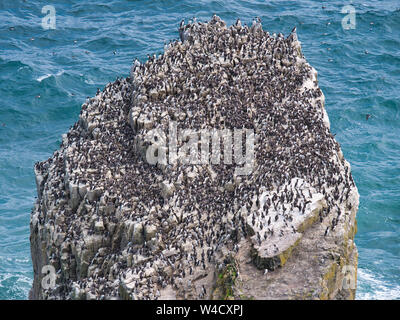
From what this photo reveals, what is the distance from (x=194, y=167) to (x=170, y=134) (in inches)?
138

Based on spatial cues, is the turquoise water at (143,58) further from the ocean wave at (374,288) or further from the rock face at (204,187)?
the rock face at (204,187)

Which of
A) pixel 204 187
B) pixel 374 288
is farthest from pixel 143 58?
pixel 204 187

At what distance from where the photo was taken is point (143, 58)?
9031 cm

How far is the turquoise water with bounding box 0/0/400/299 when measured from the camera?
64188mm

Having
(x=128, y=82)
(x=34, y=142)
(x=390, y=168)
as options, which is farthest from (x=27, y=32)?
(x=390, y=168)

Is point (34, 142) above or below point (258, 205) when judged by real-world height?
below

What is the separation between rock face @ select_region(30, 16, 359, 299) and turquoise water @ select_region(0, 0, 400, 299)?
60.1 ft

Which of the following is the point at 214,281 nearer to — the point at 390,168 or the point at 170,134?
the point at 170,134

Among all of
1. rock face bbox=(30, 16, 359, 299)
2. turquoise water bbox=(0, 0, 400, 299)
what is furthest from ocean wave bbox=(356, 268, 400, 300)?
rock face bbox=(30, 16, 359, 299)

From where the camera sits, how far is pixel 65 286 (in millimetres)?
41812

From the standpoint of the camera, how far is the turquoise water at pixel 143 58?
211ft

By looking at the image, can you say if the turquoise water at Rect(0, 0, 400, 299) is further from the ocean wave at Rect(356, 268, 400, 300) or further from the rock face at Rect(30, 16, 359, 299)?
the rock face at Rect(30, 16, 359, 299)

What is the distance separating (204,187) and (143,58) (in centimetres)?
5163

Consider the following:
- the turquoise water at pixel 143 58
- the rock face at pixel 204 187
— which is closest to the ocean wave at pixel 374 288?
the turquoise water at pixel 143 58
